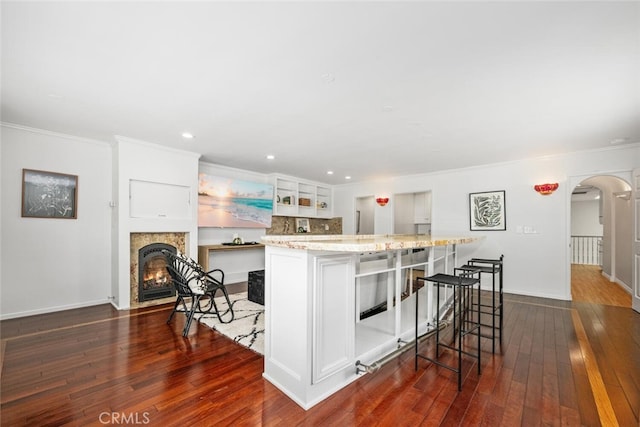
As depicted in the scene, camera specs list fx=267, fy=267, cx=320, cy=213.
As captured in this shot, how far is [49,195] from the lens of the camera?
12.0ft

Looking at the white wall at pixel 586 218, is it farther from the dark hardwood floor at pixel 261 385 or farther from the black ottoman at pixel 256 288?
the black ottoman at pixel 256 288

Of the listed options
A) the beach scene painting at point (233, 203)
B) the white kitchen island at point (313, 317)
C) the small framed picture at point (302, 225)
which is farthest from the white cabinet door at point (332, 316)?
the small framed picture at point (302, 225)

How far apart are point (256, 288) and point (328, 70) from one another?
3.13m

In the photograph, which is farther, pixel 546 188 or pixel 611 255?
pixel 611 255

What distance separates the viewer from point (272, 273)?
2092mm

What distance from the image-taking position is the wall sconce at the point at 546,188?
447cm

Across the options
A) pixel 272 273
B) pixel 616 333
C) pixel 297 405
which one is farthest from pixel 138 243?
pixel 616 333

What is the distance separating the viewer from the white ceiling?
5.09 ft

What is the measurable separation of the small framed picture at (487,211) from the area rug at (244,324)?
174 inches

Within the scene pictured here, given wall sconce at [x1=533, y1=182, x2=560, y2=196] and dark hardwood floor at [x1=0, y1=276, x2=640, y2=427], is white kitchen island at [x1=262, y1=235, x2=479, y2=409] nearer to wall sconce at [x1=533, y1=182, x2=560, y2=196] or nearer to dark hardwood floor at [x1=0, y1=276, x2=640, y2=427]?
dark hardwood floor at [x1=0, y1=276, x2=640, y2=427]

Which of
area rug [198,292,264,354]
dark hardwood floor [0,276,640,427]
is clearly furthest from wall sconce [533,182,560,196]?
area rug [198,292,264,354]

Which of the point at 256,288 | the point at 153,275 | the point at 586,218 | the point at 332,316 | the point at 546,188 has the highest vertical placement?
the point at 546,188

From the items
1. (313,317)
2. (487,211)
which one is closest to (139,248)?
(313,317)

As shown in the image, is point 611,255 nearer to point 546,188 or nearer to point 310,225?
point 546,188
